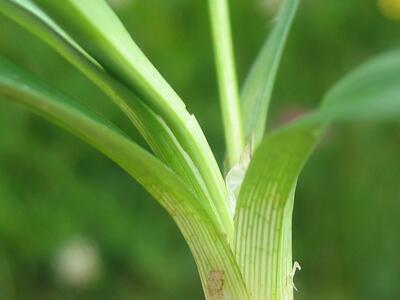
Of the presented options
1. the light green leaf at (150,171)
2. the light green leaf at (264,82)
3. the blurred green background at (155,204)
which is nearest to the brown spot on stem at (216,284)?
the light green leaf at (150,171)

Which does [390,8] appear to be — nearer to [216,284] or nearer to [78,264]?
[78,264]

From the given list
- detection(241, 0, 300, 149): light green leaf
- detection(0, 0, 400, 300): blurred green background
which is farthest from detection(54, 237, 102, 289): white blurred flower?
detection(241, 0, 300, 149): light green leaf

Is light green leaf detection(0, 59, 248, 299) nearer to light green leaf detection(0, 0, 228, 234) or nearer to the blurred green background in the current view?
light green leaf detection(0, 0, 228, 234)

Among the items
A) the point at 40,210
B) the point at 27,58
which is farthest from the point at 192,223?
the point at 27,58

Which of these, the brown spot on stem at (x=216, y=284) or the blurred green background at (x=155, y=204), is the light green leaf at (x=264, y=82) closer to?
the brown spot on stem at (x=216, y=284)

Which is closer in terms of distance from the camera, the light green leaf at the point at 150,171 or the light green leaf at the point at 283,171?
the light green leaf at the point at 283,171

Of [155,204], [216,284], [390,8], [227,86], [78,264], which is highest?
[390,8]

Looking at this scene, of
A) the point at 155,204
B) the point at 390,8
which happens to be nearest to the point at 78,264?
the point at 155,204
